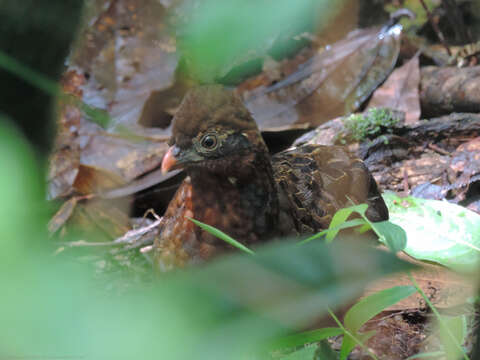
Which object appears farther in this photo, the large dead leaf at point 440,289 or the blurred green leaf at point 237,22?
the large dead leaf at point 440,289

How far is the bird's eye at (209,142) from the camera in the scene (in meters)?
1.93

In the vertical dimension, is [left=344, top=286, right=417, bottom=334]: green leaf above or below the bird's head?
below

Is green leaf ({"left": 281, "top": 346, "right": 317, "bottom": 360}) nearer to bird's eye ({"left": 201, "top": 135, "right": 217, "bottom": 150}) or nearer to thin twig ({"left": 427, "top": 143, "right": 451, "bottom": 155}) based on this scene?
bird's eye ({"left": 201, "top": 135, "right": 217, "bottom": 150})

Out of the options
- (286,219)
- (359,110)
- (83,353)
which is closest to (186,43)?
(83,353)

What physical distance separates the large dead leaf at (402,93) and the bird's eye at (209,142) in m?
2.24

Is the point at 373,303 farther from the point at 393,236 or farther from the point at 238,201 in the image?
the point at 238,201

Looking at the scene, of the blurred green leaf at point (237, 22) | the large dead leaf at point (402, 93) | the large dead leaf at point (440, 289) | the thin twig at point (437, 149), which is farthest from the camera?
the large dead leaf at point (402, 93)

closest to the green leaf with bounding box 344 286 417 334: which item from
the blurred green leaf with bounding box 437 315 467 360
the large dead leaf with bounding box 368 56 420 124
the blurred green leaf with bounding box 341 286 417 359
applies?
the blurred green leaf with bounding box 341 286 417 359

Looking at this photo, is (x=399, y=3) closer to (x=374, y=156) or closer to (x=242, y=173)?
(x=374, y=156)

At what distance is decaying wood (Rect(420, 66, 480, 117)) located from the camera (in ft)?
11.6

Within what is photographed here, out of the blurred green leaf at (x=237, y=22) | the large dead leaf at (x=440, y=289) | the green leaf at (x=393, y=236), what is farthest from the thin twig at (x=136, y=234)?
the blurred green leaf at (x=237, y=22)

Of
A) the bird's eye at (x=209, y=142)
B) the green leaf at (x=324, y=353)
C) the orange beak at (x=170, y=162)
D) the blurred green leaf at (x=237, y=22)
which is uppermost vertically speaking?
the blurred green leaf at (x=237, y=22)

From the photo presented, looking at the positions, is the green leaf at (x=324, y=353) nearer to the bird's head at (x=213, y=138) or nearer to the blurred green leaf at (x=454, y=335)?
the blurred green leaf at (x=454, y=335)

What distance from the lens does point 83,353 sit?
1.12 ft
